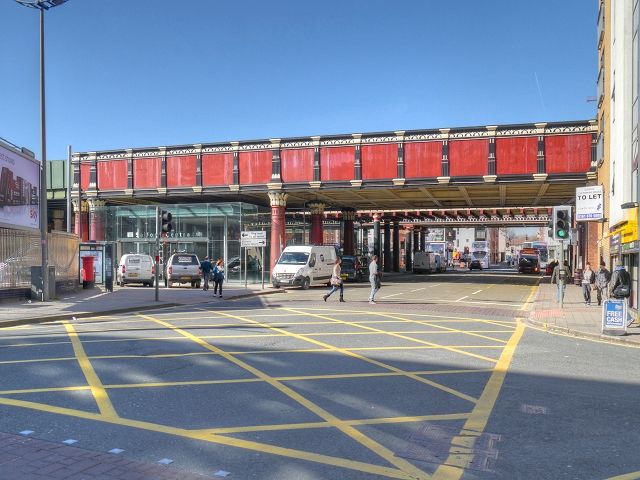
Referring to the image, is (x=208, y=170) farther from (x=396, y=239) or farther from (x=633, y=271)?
(x=396, y=239)

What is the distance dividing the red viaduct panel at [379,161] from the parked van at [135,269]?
504 inches

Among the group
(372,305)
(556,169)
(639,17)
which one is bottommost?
(372,305)

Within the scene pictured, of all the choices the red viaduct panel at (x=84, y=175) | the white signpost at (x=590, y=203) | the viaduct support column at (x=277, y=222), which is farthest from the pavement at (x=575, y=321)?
the red viaduct panel at (x=84, y=175)

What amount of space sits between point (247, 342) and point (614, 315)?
801 cm

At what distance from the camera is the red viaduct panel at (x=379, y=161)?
32594 mm

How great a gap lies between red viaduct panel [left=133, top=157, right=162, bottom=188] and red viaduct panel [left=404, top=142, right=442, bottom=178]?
15.8 metres

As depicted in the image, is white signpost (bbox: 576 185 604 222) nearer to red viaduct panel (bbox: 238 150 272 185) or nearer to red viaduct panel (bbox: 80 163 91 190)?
red viaduct panel (bbox: 238 150 272 185)

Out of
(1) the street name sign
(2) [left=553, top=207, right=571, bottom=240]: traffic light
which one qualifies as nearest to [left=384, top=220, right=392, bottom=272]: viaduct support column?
(1) the street name sign

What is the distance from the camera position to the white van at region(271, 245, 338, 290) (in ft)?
98.3

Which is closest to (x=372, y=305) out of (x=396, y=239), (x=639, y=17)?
(x=639, y=17)

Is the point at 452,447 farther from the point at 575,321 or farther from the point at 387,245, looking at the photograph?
the point at 387,245

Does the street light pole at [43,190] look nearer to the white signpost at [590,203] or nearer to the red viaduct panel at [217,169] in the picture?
the red viaduct panel at [217,169]

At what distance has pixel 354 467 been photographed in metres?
4.77

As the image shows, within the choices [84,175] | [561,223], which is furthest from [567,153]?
[84,175]
